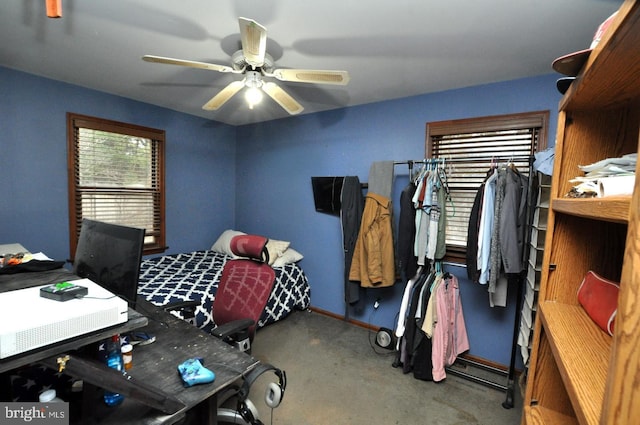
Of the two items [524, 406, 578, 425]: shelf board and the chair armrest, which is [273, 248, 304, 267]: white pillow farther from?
[524, 406, 578, 425]: shelf board

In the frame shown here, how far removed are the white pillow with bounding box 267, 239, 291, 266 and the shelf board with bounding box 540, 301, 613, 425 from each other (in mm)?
2751

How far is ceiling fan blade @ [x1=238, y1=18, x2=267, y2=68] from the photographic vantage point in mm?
1308

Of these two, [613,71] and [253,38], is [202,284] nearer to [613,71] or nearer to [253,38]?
[253,38]

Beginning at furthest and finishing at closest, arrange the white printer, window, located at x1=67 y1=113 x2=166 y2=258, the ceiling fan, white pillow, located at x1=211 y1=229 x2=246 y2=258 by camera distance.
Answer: white pillow, located at x1=211 y1=229 x2=246 y2=258, window, located at x1=67 y1=113 x2=166 y2=258, the ceiling fan, the white printer

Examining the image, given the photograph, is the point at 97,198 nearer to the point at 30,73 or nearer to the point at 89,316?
the point at 30,73

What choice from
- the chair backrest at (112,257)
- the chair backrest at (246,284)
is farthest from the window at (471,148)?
the chair backrest at (112,257)

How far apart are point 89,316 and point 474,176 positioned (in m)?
2.70

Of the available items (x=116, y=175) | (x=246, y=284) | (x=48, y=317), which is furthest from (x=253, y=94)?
(x=116, y=175)

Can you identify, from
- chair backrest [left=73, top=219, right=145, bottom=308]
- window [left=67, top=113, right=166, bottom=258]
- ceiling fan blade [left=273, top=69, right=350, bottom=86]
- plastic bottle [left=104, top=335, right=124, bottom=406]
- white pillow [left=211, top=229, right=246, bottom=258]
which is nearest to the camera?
plastic bottle [left=104, top=335, right=124, bottom=406]

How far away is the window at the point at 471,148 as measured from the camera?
2303 mm

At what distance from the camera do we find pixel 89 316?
2.62 feet

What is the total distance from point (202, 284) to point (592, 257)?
8.85ft

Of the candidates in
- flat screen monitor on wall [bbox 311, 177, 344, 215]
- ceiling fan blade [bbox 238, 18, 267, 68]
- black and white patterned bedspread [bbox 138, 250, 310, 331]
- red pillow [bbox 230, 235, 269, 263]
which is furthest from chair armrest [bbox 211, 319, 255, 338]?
flat screen monitor on wall [bbox 311, 177, 344, 215]

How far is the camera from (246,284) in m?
1.85
